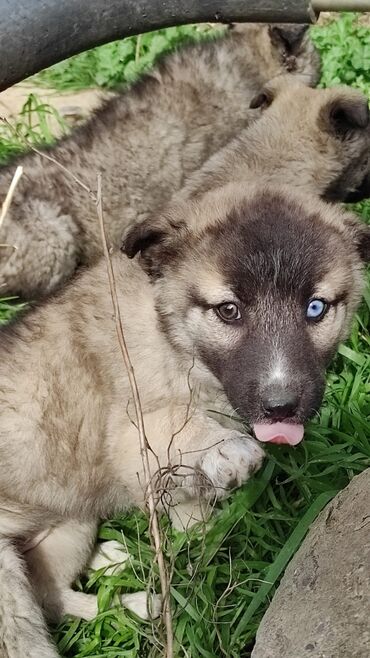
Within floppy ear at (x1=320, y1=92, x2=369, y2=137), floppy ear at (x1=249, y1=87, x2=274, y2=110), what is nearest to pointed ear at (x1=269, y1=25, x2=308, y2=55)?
floppy ear at (x1=249, y1=87, x2=274, y2=110)

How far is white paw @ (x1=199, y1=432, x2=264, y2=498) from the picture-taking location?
309 cm

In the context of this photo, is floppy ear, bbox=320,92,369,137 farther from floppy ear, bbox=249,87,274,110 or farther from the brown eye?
the brown eye

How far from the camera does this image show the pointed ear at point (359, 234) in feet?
11.0

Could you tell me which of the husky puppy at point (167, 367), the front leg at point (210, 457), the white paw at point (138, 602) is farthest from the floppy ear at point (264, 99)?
the white paw at point (138, 602)

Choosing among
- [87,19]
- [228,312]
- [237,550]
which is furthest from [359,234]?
[87,19]

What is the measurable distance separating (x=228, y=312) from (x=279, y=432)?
0.46 metres

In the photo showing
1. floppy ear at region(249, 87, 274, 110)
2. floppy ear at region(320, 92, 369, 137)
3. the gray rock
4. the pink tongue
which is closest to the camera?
the gray rock

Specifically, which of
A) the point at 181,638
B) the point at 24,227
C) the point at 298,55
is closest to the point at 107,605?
the point at 181,638

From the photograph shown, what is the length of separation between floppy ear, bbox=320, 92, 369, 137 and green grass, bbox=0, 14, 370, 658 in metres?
1.24

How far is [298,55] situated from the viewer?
5.68m

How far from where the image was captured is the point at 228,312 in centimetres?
309

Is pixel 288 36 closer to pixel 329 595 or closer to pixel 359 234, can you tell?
pixel 359 234

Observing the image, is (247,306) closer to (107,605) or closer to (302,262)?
(302,262)

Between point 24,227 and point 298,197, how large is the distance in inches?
76.7
